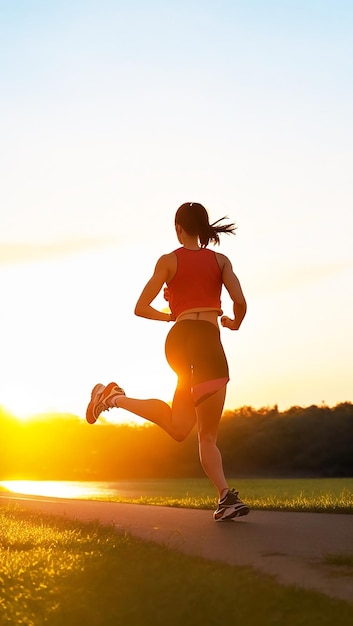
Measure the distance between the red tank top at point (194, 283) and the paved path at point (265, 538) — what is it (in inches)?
71.1

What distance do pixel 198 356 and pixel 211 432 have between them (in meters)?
0.65

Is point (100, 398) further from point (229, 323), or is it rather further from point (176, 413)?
point (229, 323)

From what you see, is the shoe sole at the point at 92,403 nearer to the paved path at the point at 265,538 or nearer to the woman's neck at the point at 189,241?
the paved path at the point at 265,538

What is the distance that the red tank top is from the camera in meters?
7.71

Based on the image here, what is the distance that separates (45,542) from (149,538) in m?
0.75

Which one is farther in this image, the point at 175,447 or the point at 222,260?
the point at 175,447

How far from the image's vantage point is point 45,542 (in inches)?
259

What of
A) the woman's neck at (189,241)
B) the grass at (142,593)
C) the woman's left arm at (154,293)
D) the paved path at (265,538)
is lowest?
the grass at (142,593)

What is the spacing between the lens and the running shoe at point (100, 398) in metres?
8.30

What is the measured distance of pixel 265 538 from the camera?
6.58m

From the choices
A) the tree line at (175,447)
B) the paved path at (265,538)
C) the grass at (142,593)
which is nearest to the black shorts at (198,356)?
the paved path at (265,538)

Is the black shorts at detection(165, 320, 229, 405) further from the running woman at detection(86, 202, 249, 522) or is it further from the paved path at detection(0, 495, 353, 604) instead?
the paved path at detection(0, 495, 353, 604)

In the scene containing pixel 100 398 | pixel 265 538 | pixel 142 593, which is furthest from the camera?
pixel 100 398

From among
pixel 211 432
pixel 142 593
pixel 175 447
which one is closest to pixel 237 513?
pixel 211 432
